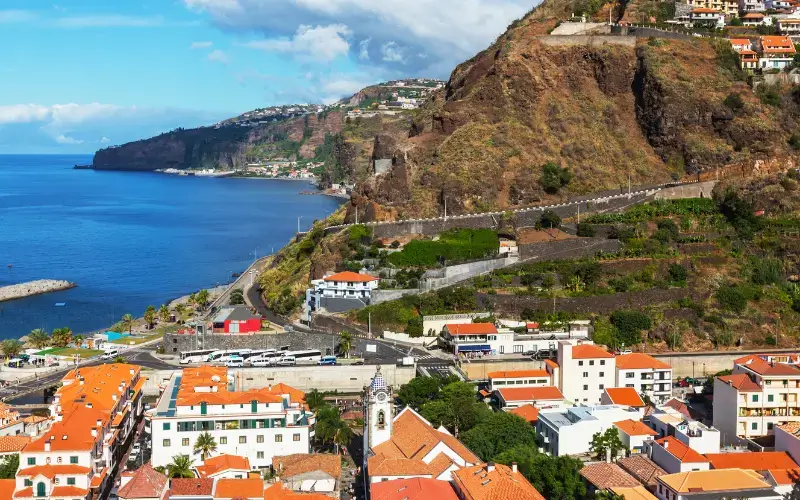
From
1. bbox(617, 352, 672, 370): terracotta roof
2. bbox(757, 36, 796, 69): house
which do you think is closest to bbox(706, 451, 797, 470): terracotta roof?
bbox(617, 352, 672, 370): terracotta roof

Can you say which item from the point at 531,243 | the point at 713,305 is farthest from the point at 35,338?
the point at 713,305

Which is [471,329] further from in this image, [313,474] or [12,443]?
[12,443]

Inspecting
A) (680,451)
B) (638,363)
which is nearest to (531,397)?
(638,363)

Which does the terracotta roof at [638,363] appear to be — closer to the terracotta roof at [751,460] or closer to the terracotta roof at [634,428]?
the terracotta roof at [634,428]

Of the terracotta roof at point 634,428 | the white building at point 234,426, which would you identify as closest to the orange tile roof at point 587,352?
the terracotta roof at point 634,428

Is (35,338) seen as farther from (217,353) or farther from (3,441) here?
(3,441)
